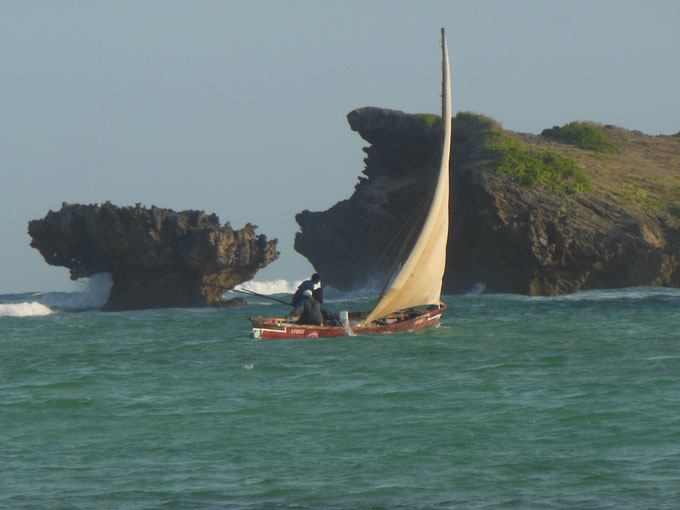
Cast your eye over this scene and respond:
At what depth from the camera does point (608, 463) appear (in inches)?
603

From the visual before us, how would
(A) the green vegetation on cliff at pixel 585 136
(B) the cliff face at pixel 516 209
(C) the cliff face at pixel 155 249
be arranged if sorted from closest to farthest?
(B) the cliff face at pixel 516 209, (C) the cliff face at pixel 155 249, (A) the green vegetation on cliff at pixel 585 136

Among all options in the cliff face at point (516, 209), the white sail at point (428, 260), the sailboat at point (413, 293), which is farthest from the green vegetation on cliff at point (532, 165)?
the sailboat at point (413, 293)

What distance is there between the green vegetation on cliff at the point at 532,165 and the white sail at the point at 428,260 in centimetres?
2815

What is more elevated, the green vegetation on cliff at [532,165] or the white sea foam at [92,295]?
the green vegetation on cliff at [532,165]

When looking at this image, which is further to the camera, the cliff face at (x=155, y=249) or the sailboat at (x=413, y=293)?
the cliff face at (x=155, y=249)

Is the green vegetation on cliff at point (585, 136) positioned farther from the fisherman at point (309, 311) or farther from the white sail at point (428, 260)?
the fisherman at point (309, 311)

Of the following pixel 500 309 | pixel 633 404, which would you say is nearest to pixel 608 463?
pixel 633 404

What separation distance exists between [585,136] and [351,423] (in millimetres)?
66881

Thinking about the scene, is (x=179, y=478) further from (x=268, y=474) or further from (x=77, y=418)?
(x=77, y=418)

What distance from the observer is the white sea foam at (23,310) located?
6359cm

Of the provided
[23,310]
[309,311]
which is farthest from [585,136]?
[309,311]

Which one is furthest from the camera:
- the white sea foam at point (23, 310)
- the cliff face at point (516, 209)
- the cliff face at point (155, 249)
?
the cliff face at point (155, 249)

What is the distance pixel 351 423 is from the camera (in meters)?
19.2

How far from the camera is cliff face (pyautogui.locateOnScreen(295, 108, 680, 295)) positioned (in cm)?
6288
